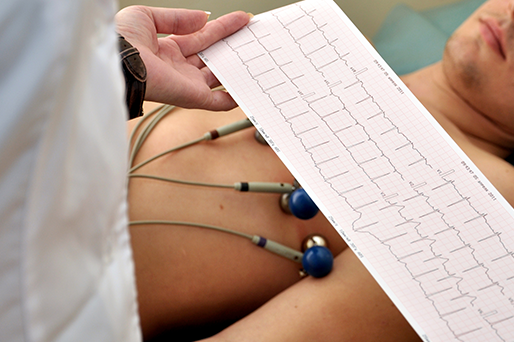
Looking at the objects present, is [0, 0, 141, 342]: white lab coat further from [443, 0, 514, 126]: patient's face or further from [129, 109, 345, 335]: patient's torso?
[443, 0, 514, 126]: patient's face

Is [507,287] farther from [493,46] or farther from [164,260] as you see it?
[493,46]

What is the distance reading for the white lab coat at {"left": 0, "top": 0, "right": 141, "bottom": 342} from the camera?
0.25m

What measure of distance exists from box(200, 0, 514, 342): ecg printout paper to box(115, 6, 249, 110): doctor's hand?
0.11 ft

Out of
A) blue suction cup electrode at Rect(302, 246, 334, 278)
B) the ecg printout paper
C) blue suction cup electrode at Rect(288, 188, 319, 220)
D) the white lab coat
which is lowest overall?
blue suction cup electrode at Rect(302, 246, 334, 278)

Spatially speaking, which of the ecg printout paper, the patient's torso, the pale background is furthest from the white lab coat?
the pale background

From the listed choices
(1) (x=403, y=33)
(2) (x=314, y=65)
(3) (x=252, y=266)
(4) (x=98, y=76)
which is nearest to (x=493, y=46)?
(1) (x=403, y=33)

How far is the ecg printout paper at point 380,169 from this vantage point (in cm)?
65

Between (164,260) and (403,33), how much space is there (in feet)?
4.25

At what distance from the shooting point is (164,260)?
883mm

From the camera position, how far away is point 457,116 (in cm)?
125

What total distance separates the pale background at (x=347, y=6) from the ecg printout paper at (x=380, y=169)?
58 centimetres

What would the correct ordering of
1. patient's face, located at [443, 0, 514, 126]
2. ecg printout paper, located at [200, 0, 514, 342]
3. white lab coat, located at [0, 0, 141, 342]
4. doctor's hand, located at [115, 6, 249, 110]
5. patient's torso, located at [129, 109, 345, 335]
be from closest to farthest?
white lab coat, located at [0, 0, 141, 342] < ecg printout paper, located at [200, 0, 514, 342] < doctor's hand, located at [115, 6, 249, 110] < patient's torso, located at [129, 109, 345, 335] < patient's face, located at [443, 0, 514, 126]

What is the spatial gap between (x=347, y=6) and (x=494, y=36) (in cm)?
67

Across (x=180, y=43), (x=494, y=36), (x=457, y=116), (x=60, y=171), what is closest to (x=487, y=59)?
(x=494, y=36)
